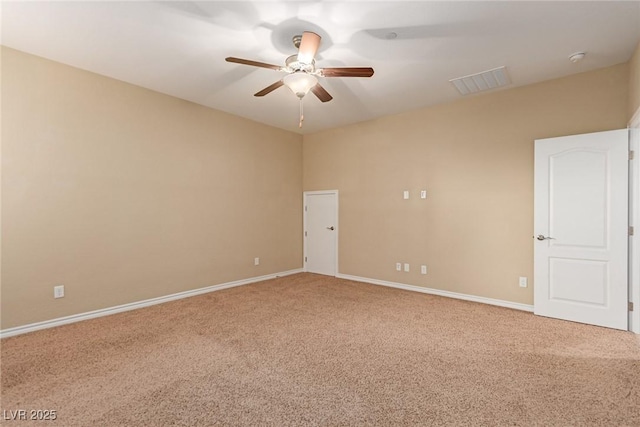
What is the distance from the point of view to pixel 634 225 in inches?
121

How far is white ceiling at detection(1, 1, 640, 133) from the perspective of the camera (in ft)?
7.82

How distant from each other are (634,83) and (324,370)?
4057 mm

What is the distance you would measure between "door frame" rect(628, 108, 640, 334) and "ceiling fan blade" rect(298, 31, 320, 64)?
3.31 m

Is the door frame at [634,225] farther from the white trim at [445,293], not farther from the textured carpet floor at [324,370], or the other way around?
the white trim at [445,293]

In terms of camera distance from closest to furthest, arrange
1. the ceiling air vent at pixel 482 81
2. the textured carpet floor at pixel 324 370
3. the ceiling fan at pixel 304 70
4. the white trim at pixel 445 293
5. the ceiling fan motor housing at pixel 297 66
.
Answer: the textured carpet floor at pixel 324 370 → the ceiling fan at pixel 304 70 → the ceiling fan motor housing at pixel 297 66 → the ceiling air vent at pixel 482 81 → the white trim at pixel 445 293

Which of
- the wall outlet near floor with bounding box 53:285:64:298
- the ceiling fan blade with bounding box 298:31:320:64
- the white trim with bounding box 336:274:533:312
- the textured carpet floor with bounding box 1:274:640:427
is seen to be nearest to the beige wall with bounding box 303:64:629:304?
the white trim with bounding box 336:274:533:312

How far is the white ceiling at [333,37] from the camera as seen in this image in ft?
7.82

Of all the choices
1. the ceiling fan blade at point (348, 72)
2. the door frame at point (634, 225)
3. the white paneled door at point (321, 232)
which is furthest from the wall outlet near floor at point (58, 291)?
the door frame at point (634, 225)

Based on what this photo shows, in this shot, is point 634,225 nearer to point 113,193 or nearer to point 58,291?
point 113,193

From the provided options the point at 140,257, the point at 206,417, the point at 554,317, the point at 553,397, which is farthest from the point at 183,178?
the point at 554,317

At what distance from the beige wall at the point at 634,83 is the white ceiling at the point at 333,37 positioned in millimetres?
101

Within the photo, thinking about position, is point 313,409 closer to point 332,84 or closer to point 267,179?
point 332,84

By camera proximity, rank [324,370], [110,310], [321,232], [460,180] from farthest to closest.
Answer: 1. [321,232]
2. [460,180]
3. [110,310]
4. [324,370]

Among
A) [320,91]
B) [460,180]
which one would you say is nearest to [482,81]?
[460,180]
